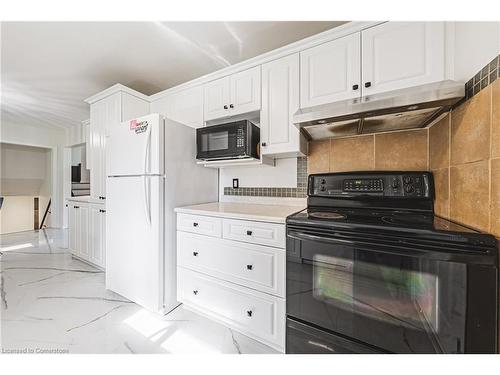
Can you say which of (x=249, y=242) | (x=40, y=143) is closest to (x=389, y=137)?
(x=249, y=242)

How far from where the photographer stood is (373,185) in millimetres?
1520

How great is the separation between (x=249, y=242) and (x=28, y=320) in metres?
1.88

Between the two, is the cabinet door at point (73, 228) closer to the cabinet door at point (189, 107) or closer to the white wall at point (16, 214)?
the cabinet door at point (189, 107)

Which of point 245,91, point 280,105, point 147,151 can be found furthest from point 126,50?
point 280,105

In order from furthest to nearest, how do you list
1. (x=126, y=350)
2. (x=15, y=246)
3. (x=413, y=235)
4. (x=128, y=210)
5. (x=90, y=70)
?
(x=15, y=246) → (x=90, y=70) → (x=128, y=210) → (x=126, y=350) → (x=413, y=235)

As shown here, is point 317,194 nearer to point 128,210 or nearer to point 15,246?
point 128,210

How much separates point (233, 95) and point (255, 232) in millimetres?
1264

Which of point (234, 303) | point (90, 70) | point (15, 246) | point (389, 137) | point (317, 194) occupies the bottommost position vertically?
point (15, 246)

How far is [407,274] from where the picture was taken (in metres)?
0.92

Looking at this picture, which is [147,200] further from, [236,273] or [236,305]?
[236,305]

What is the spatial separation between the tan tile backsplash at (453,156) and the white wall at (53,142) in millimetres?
5948

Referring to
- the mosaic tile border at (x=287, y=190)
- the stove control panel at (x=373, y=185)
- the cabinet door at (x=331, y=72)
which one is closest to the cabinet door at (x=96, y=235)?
the mosaic tile border at (x=287, y=190)

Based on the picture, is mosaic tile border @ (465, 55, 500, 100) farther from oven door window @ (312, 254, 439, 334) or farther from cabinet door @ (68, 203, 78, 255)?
cabinet door @ (68, 203, 78, 255)

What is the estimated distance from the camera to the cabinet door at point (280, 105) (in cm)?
163
